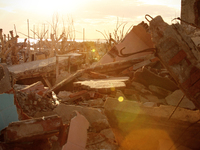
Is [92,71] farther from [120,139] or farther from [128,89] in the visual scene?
[120,139]

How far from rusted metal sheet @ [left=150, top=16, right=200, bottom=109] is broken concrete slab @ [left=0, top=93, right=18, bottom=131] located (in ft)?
7.57

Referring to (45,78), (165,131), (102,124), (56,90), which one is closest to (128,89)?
(102,124)

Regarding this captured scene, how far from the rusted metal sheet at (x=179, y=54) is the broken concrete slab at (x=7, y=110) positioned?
231 centimetres

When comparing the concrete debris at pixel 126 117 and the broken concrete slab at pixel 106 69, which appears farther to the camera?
the broken concrete slab at pixel 106 69

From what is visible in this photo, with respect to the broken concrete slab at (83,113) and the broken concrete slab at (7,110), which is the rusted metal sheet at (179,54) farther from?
the broken concrete slab at (83,113)

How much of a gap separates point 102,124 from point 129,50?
247 inches

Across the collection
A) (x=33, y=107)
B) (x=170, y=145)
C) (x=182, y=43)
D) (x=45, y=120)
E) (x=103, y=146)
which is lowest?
(x=103, y=146)

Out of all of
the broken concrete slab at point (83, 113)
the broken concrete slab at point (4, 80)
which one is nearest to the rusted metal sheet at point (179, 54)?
the broken concrete slab at point (4, 80)

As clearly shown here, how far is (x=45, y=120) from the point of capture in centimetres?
252

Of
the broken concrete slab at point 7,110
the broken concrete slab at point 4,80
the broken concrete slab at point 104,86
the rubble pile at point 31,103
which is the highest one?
the broken concrete slab at point 4,80

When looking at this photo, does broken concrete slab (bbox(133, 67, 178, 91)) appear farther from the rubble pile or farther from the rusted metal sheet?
the rusted metal sheet

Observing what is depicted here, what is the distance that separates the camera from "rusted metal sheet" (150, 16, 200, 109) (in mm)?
1895

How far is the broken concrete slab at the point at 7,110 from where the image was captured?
2784 mm

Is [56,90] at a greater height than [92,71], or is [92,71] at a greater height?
[92,71]
